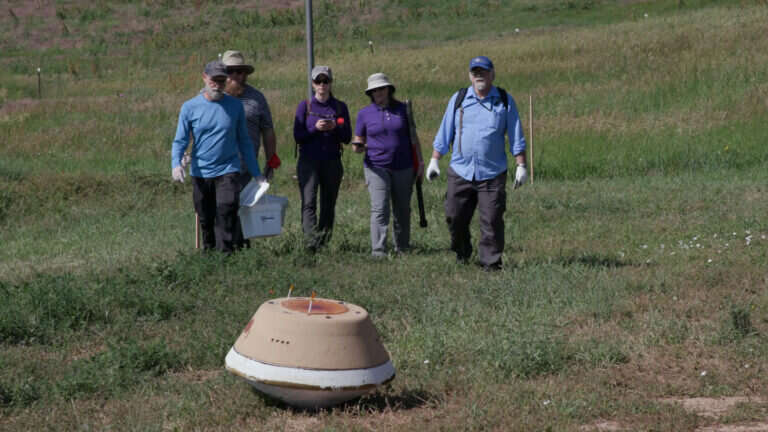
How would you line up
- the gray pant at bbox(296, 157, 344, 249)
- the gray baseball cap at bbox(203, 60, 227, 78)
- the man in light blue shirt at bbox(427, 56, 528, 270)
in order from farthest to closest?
the gray pant at bbox(296, 157, 344, 249), the gray baseball cap at bbox(203, 60, 227, 78), the man in light blue shirt at bbox(427, 56, 528, 270)

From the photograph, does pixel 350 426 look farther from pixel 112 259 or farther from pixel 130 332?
pixel 112 259

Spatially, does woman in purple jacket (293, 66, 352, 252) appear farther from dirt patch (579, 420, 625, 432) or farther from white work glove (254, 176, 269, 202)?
dirt patch (579, 420, 625, 432)

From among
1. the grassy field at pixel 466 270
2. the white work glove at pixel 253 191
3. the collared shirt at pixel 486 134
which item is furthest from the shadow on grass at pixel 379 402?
the white work glove at pixel 253 191

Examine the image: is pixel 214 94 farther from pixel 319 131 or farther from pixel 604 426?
pixel 604 426

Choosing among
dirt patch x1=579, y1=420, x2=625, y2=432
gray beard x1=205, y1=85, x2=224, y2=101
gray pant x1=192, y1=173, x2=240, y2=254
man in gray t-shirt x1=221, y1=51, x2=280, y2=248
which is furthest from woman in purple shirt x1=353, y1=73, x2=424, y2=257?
dirt patch x1=579, y1=420, x2=625, y2=432

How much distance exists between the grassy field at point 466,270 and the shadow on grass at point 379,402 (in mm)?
16

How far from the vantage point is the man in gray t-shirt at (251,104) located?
9.17 metres

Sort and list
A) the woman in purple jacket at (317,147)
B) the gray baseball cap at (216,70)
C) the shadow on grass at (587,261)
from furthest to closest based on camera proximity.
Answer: the woman in purple jacket at (317,147) → the shadow on grass at (587,261) → the gray baseball cap at (216,70)

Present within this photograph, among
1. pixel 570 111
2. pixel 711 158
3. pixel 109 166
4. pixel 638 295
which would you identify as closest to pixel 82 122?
pixel 109 166

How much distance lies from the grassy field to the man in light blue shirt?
433mm

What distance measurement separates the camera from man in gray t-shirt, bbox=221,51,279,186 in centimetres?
917

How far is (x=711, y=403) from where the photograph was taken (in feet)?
17.0

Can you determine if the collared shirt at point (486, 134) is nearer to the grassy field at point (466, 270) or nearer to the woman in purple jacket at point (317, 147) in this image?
the grassy field at point (466, 270)

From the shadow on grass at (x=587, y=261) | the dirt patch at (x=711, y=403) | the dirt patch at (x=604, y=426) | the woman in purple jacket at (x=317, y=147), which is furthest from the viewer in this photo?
the woman in purple jacket at (x=317, y=147)
